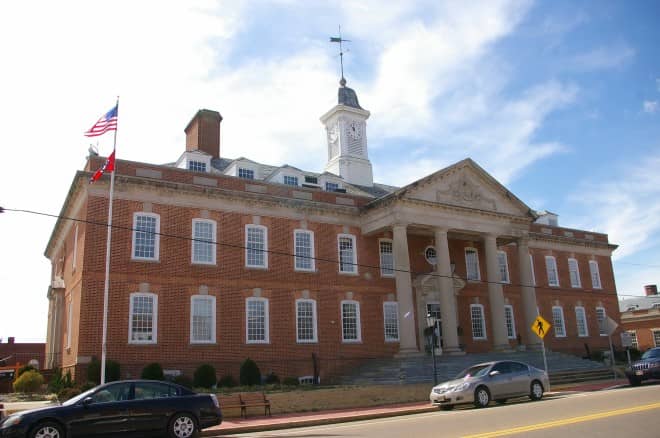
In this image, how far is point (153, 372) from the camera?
25234 mm

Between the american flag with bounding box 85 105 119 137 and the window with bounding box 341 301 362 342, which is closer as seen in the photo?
the american flag with bounding box 85 105 119 137

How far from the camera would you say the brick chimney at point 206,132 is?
38000mm

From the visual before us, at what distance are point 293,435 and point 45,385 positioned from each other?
60.1 ft

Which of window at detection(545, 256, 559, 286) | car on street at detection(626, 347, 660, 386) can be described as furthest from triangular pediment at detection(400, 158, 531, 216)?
car on street at detection(626, 347, 660, 386)

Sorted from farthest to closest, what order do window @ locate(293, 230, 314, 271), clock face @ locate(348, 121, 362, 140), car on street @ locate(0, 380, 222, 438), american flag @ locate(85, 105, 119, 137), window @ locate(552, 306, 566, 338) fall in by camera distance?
clock face @ locate(348, 121, 362, 140), window @ locate(552, 306, 566, 338), window @ locate(293, 230, 314, 271), american flag @ locate(85, 105, 119, 137), car on street @ locate(0, 380, 222, 438)

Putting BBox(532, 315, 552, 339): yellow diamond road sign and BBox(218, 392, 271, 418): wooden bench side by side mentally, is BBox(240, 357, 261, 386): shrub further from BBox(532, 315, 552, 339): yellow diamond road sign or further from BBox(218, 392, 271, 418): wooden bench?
BBox(532, 315, 552, 339): yellow diamond road sign

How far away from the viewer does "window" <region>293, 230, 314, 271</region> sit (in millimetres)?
32719

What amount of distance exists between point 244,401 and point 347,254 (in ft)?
51.1

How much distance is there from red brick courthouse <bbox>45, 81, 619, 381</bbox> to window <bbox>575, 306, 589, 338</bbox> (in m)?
3.86

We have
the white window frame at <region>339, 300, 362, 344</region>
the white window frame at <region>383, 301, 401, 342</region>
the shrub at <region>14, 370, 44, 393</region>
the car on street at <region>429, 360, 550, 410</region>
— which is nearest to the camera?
the car on street at <region>429, 360, 550, 410</region>

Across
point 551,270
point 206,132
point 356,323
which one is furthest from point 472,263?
point 206,132

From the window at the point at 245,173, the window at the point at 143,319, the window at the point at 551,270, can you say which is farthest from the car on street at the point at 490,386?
the window at the point at 551,270

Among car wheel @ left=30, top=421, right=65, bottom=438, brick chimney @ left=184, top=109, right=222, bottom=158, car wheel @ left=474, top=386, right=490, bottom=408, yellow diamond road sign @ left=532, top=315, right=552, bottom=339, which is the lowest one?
car wheel @ left=474, top=386, right=490, bottom=408

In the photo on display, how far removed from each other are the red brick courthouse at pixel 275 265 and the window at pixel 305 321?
62 millimetres
